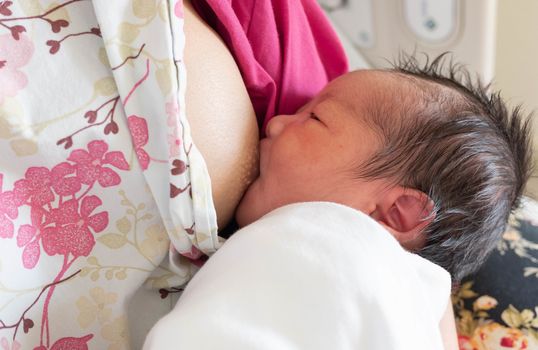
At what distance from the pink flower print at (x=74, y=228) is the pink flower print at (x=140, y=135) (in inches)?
2.6

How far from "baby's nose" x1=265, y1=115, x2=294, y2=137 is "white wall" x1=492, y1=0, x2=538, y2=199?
93cm

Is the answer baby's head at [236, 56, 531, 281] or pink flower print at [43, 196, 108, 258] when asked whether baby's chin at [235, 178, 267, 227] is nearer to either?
baby's head at [236, 56, 531, 281]

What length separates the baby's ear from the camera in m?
0.79

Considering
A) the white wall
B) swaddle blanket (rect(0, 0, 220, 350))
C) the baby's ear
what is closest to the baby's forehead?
the baby's ear

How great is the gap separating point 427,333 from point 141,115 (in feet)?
1.24

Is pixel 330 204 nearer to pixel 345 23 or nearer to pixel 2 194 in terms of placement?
pixel 2 194

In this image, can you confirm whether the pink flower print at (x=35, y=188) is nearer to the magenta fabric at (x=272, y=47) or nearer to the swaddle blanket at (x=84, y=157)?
the swaddle blanket at (x=84, y=157)

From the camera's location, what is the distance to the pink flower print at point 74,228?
2.26 feet

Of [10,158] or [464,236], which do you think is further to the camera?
[464,236]

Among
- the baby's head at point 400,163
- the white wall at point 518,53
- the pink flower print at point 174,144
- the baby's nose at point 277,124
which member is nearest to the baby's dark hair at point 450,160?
the baby's head at point 400,163

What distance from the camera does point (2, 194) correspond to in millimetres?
644

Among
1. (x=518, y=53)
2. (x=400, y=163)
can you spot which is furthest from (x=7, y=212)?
(x=518, y=53)

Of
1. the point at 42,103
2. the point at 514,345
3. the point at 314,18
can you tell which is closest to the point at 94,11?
the point at 42,103

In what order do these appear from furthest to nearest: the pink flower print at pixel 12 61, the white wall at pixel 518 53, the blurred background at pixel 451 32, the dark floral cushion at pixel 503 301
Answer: the white wall at pixel 518 53, the blurred background at pixel 451 32, the dark floral cushion at pixel 503 301, the pink flower print at pixel 12 61
